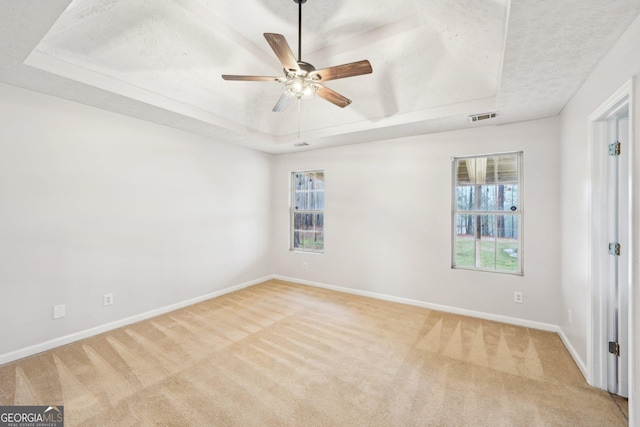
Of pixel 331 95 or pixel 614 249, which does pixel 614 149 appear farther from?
pixel 331 95

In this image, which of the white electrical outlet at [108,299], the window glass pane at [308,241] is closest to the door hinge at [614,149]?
the window glass pane at [308,241]

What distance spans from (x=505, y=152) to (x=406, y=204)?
4.58 ft

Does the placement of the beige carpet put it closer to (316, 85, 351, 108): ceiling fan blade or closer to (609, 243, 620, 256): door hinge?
(609, 243, 620, 256): door hinge

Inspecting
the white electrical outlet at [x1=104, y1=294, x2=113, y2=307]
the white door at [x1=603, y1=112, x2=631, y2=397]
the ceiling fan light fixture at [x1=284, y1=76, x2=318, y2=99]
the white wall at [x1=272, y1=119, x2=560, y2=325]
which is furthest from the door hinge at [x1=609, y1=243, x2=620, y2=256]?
the white electrical outlet at [x1=104, y1=294, x2=113, y2=307]

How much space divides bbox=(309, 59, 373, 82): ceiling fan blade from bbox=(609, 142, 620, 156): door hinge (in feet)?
6.39

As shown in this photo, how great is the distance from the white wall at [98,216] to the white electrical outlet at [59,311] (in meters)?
0.04

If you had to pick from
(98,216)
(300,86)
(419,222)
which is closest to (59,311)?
(98,216)

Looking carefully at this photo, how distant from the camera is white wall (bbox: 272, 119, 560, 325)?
3.08m

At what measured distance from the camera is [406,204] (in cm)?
393

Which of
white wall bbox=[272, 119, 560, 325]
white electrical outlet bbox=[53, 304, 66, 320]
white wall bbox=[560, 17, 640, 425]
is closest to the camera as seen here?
white wall bbox=[560, 17, 640, 425]

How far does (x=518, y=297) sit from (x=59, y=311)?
5.24 m

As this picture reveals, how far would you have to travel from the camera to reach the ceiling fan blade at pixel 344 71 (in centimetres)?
197

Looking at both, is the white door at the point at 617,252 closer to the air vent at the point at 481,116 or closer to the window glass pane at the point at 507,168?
the air vent at the point at 481,116

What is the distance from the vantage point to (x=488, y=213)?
3447mm
